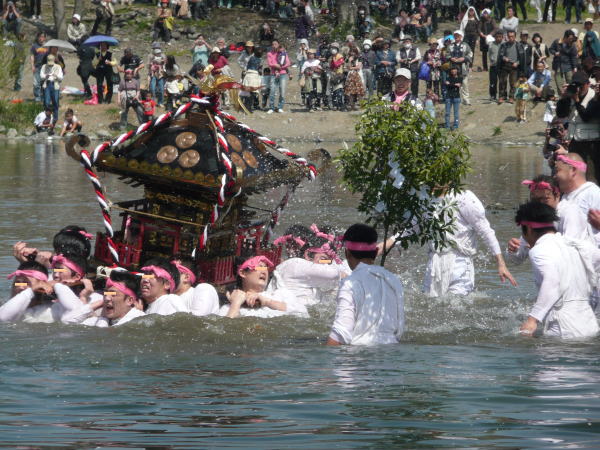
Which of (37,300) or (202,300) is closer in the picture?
(202,300)

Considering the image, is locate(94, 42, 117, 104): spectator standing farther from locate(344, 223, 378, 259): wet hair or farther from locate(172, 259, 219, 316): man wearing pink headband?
locate(344, 223, 378, 259): wet hair

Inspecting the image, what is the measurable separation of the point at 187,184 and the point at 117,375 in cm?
249

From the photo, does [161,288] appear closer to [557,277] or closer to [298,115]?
[557,277]

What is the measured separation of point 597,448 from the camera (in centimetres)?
650

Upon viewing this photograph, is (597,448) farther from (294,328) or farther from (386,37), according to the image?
(386,37)

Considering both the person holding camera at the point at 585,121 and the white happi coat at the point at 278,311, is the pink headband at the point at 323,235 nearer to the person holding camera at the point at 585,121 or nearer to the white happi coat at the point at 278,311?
the white happi coat at the point at 278,311

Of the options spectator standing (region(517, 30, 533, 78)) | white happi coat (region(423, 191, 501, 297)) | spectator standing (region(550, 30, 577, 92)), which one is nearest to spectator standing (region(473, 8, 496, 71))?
spectator standing (region(517, 30, 533, 78))

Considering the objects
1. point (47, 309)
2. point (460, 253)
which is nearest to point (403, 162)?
point (460, 253)

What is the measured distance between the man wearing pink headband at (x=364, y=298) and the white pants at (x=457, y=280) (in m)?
2.86

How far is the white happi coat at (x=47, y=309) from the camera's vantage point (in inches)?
400

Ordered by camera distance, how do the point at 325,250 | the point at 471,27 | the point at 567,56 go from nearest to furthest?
the point at 325,250
the point at 567,56
the point at 471,27

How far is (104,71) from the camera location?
117 ft

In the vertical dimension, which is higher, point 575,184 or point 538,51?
point 538,51

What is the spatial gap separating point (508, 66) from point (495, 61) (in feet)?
2.44
